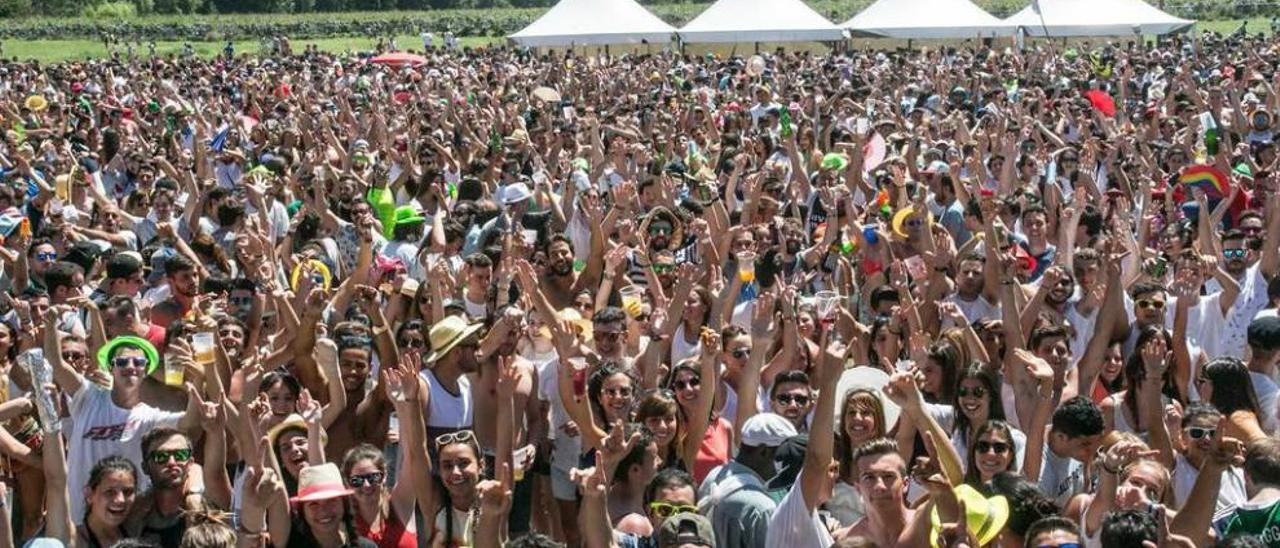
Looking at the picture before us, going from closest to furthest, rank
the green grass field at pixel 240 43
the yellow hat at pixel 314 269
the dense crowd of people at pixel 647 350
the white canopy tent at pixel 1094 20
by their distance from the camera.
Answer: the dense crowd of people at pixel 647 350
the yellow hat at pixel 314 269
the white canopy tent at pixel 1094 20
the green grass field at pixel 240 43

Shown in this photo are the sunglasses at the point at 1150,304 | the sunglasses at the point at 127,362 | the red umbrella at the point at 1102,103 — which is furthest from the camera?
the red umbrella at the point at 1102,103

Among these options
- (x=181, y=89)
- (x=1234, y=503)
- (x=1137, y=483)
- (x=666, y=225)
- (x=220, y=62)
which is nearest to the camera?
(x=1137, y=483)

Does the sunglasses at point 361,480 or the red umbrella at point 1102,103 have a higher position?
the sunglasses at point 361,480

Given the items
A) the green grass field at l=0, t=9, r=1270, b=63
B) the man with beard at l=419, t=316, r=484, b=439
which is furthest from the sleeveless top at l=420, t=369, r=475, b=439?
the green grass field at l=0, t=9, r=1270, b=63

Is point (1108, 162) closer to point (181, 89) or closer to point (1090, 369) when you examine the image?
point (1090, 369)

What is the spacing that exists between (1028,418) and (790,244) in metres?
3.63

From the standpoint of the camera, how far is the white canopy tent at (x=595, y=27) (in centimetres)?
3222

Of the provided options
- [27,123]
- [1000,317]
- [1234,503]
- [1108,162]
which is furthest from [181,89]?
[1234,503]

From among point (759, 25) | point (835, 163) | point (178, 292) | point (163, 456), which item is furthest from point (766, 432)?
point (759, 25)

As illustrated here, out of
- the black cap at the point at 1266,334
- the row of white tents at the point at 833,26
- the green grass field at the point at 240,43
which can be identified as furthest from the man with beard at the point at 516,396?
the green grass field at the point at 240,43

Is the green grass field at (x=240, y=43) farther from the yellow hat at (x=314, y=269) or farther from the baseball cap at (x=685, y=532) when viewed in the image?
the baseball cap at (x=685, y=532)

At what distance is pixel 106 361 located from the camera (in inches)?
233

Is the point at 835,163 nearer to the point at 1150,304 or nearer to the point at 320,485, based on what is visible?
the point at 1150,304

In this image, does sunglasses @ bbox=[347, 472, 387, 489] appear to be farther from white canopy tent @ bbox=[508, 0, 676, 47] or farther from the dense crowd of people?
white canopy tent @ bbox=[508, 0, 676, 47]
